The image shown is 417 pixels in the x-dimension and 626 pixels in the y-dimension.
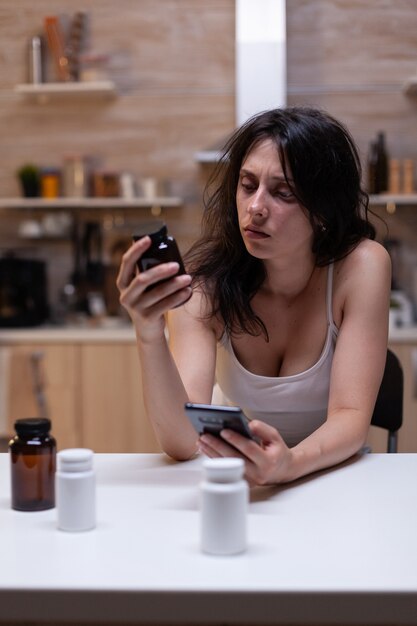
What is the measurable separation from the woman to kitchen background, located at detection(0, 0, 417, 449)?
2.28 meters

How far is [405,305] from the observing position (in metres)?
3.81

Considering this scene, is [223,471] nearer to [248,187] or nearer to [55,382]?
[248,187]

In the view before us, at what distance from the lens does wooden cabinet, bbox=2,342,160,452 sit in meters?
3.61

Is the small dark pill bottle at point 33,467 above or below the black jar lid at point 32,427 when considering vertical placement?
below

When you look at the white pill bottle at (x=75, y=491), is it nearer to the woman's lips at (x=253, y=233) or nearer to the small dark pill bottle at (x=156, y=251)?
the small dark pill bottle at (x=156, y=251)

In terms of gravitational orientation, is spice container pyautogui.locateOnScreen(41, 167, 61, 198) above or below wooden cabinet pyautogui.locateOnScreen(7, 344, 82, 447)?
above

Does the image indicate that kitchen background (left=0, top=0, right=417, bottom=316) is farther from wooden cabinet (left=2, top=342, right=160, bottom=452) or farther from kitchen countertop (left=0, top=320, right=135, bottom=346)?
wooden cabinet (left=2, top=342, right=160, bottom=452)

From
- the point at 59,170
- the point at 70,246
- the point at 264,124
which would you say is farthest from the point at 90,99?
the point at 264,124

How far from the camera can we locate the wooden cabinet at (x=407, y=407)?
3418 mm

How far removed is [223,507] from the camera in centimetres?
94

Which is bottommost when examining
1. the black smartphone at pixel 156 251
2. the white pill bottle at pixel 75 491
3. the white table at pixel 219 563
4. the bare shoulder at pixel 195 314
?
the white table at pixel 219 563

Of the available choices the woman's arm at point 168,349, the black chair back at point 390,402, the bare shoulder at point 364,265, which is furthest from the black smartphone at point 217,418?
the black chair back at point 390,402

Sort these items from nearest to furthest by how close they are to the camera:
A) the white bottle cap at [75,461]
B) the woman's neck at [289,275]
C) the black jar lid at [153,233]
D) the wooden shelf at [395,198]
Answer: the white bottle cap at [75,461] → the black jar lid at [153,233] → the woman's neck at [289,275] → the wooden shelf at [395,198]

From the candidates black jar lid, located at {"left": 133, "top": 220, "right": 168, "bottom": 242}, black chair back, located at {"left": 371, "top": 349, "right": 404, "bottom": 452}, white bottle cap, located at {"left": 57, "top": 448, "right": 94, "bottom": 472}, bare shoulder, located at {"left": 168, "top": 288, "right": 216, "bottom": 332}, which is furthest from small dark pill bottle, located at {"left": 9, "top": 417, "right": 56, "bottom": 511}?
black chair back, located at {"left": 371, "top": 349, "right": 404, "bottom": 452}
